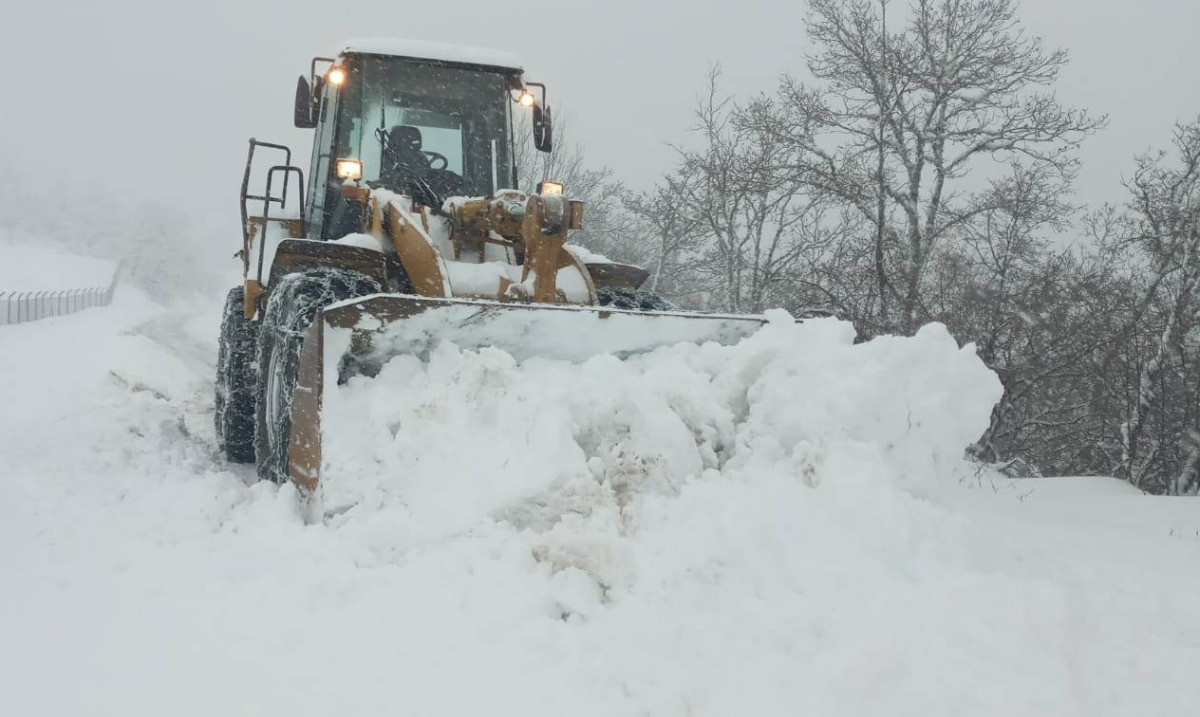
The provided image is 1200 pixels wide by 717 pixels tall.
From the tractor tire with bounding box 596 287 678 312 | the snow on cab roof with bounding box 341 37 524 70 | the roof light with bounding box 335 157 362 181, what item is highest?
the snow on cab roof with bounding box 341 37 524 70

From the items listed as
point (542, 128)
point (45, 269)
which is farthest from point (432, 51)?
point (45, 269)

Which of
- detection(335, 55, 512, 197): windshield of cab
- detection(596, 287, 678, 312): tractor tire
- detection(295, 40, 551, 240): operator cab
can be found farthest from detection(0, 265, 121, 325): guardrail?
detection(596, 287, 678, 312): tractor tire

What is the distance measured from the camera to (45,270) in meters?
47.1

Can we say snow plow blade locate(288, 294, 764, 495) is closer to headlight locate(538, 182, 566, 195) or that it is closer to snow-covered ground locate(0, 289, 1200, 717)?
snow-covered ground locate(0, 289, 1200, 717)

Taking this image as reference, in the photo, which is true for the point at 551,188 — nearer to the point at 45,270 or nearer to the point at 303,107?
the point at 303,107

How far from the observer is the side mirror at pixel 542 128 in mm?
6352

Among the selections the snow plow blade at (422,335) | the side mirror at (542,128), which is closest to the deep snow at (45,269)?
the side mirror at (542,128)

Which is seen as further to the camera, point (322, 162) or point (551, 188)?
point (322, 162)

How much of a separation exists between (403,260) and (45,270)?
4969 centimetres

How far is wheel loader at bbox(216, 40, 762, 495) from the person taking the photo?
13.8 feet

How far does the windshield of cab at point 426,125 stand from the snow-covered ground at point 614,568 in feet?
8.02

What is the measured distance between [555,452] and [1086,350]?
932cm

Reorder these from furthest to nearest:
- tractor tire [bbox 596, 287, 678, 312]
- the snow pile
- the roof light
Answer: tractor tire [bbox 596, 287, 678, 312] → the roof light → the snow pile

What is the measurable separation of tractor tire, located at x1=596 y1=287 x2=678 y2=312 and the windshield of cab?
1.15 metres
